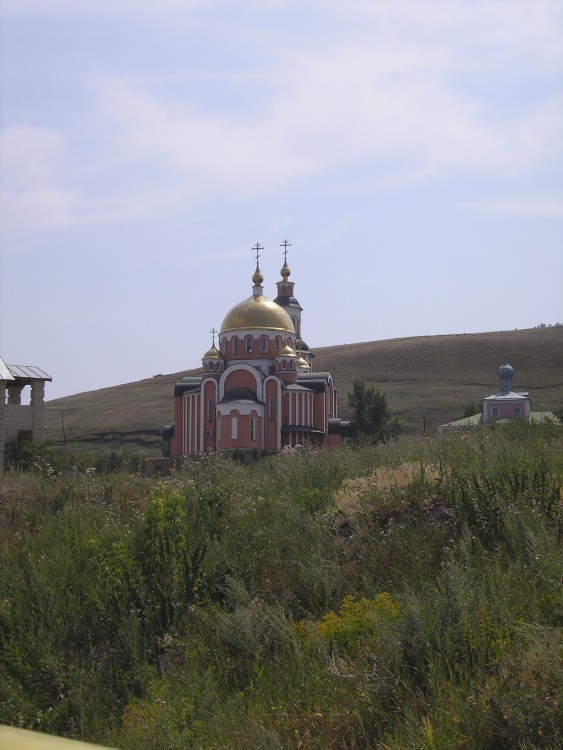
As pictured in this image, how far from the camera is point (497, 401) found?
61281 millimetres

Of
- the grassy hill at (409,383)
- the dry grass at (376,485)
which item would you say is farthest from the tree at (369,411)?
the dry grass at (376,485)

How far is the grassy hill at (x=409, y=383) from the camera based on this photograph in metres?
77.2

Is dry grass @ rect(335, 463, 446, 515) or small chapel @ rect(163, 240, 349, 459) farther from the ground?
small chapel @ rect(163, 240, 349, 459)

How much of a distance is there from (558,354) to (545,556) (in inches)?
3643

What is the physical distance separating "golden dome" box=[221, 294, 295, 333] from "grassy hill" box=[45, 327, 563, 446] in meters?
20.1

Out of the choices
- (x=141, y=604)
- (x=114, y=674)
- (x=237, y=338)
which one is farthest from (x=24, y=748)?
(x=237, y=338)

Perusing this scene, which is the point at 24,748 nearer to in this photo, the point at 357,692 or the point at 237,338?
the point at 357,692

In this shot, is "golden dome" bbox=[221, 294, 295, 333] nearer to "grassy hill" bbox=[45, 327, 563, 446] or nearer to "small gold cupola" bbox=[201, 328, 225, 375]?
"small gold cupola" bbox=[201, 328, 225, 375]

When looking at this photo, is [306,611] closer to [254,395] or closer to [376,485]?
[376,485]

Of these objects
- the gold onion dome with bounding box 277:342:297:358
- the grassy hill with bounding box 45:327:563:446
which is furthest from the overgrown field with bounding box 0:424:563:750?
the grassy hill with bounding box 45:327:563:446

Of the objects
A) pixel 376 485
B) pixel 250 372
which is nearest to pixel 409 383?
pixel 250 372

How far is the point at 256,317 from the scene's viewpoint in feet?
166

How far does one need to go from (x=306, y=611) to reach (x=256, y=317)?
43.7m

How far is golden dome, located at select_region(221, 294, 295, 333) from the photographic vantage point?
50625 millimetres
